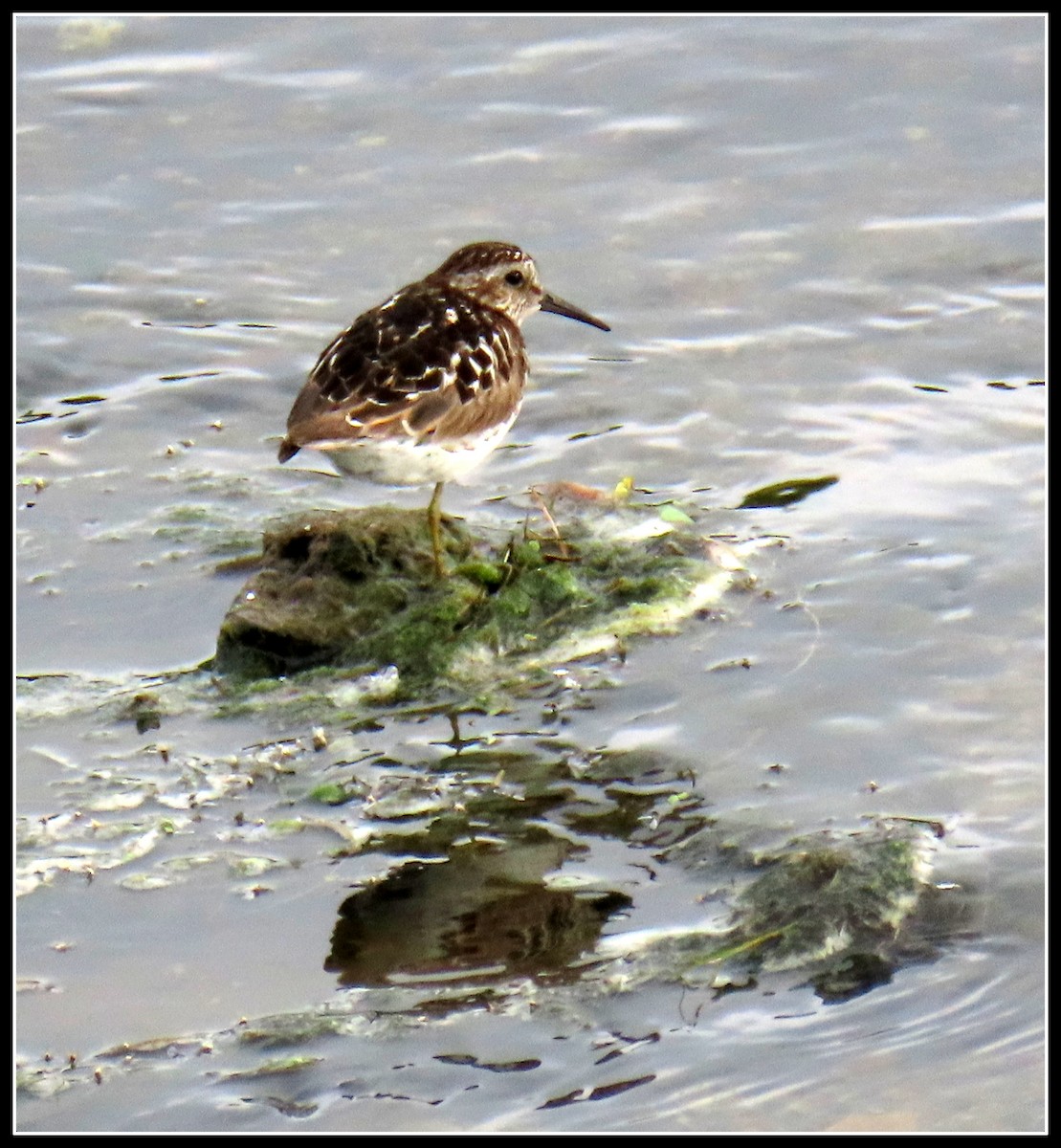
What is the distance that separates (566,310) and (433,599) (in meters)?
2.18

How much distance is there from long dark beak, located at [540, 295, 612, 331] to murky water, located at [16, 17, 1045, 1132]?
381 mm

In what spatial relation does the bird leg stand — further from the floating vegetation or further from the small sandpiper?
the floating vegetation

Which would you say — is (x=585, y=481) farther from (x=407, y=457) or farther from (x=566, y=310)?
(x=407, y=457)

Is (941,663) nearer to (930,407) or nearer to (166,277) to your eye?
(930,407)

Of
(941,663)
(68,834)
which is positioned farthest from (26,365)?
(941,663)

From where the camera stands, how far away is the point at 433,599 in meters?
5.99

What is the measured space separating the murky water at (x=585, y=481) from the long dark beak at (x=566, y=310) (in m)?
0.38

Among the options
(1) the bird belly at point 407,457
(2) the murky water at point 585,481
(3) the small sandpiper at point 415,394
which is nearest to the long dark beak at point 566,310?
(2) the murky water at point 585,481

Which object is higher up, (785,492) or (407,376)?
(407,376)

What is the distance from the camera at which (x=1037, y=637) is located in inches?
238

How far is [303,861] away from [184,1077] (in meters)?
0.90

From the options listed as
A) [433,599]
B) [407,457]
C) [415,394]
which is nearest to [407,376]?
[415,394]

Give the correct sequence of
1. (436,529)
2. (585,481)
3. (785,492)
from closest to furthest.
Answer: (436,529), (785,492), (585,481)

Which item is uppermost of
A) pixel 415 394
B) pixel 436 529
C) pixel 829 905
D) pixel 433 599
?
pixel 415 394
